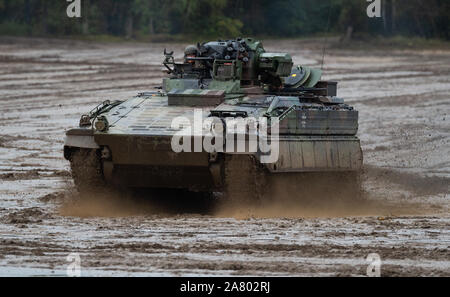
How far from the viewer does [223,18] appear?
3828 cm

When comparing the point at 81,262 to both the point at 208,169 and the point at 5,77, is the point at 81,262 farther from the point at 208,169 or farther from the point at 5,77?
the point at 5,77

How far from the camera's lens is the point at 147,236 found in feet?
32.2

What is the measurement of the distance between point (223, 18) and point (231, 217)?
2714 centimetres

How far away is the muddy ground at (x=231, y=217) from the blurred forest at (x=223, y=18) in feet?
36.5

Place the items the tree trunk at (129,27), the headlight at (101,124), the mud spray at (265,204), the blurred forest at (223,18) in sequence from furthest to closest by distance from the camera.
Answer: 1. the tree trunk at (129,27)
2. the blurred forest at (223,18)
3. the mud spray at (265,204)
4. the headlight at (101,124)

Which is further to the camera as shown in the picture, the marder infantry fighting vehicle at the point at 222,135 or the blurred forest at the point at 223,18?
the blurred forest at the point at 223,18

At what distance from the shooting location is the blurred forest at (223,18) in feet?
127

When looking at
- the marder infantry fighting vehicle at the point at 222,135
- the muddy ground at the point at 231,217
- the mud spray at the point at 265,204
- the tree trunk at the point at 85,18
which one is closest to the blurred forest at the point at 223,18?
the tree trunk at the point at 85,18

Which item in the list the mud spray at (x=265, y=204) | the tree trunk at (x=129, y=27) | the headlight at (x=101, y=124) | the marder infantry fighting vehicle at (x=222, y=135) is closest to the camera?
the marder infantry fighting vehicle at (x=222, y=135)

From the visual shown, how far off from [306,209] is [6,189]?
419cm

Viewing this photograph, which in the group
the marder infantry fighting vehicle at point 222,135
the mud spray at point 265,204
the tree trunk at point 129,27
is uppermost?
the tree trunk at point 129,27

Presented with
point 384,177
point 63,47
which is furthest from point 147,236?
point 63,47

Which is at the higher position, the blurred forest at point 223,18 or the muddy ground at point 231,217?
the blurred forest at point 223,18

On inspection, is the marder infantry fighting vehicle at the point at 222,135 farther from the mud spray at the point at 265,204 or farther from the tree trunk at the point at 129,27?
the tree trunk at the point at 129,27
